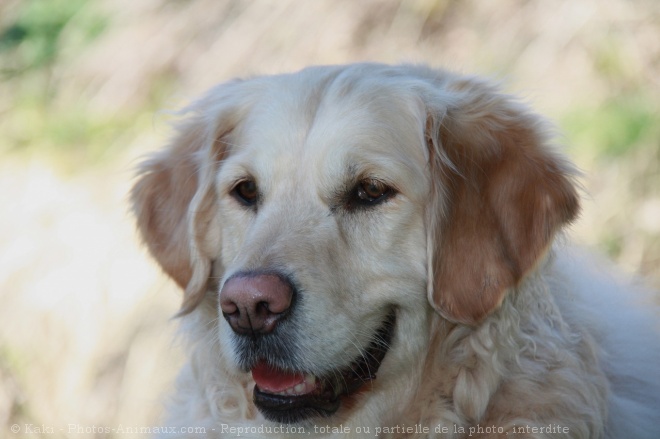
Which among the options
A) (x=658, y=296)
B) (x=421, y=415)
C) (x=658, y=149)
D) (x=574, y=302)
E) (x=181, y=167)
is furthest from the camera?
(x=658, y=149)

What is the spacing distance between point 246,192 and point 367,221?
1.86 ft

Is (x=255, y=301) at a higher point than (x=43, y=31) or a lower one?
higher

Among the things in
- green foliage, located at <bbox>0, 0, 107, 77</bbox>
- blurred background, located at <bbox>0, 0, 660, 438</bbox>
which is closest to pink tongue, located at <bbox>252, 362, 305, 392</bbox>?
blurred background, located at <bbox>0, 0, 660, 438</bbox>

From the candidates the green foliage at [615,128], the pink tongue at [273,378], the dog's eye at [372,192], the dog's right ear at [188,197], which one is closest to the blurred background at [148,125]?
the green foliage at [615,128]

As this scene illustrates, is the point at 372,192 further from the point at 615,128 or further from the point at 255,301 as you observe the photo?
the point at 615,128

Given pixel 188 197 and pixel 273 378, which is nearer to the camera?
pixel 273 378

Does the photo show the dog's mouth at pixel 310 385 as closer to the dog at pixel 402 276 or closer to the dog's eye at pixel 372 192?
the dog at pixel 402 276

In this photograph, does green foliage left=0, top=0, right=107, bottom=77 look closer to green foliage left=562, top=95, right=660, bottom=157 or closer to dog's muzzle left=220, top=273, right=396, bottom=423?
green foliage left=562, top=95, right=660, bottom=157

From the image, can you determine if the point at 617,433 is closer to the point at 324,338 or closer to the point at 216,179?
the point at 324,338

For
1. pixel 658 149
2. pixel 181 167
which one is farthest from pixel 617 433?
pixel 658 149

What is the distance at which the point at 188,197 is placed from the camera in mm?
3605

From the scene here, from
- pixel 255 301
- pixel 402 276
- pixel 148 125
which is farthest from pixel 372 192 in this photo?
pixel 148 125

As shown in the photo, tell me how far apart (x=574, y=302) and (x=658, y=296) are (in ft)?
3.94

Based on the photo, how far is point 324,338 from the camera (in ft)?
9.52
